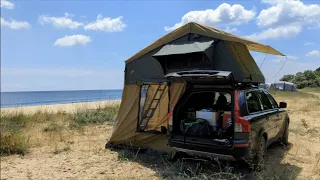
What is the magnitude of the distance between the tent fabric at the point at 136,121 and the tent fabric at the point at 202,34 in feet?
3.46

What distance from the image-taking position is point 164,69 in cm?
848

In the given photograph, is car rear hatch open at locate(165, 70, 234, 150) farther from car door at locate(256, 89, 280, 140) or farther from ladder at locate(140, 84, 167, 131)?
ladder at locate(140, 84, 167, 131)

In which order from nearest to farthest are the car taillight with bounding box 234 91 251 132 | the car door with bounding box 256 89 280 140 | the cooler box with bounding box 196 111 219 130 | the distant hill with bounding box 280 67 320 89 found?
the car taillight with bounding box 234 91 251 132, the cooler box with bounding box 196 111 219 130, the car door with bounding box 256 89 280 140, the distant hill with bounding box 280 67 320 89

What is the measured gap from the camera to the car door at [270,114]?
24.7 ft

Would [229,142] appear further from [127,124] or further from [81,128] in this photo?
[81,128]

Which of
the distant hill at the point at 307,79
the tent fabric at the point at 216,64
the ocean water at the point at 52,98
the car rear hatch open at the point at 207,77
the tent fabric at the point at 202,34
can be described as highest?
the distant hill at the point at 307,79

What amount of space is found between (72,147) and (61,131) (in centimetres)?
314

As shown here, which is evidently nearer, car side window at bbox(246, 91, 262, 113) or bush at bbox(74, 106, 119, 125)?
car side window at bbox(246, 91, 262, 113)

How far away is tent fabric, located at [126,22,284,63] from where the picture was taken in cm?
771

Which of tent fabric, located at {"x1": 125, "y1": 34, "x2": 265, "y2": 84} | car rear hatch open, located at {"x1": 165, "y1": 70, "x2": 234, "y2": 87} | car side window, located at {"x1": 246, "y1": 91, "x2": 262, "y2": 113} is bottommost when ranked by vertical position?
car side window, located at {"x1": 246, "y1": 91, "x2": 262, "y2": 113}

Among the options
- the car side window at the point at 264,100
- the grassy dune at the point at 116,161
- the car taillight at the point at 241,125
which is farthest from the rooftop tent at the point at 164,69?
the car taillight at the point at 241,125

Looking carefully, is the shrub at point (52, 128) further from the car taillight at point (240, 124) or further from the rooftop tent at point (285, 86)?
the rooftop tent at point (285, 86)

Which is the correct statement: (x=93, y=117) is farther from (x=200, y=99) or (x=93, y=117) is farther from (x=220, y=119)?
(x=220, y=119)

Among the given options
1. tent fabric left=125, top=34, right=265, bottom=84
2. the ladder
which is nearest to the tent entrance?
the ladder
